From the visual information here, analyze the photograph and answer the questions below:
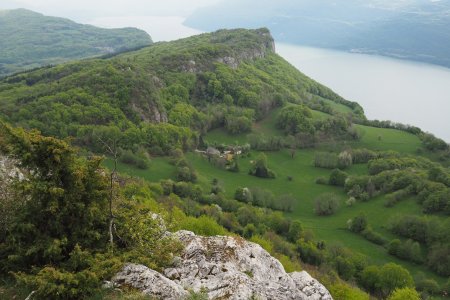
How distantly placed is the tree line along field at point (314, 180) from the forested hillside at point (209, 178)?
1.75ft

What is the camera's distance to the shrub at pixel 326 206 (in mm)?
98062

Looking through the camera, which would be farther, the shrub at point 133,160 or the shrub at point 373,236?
the shrub at point 133,160

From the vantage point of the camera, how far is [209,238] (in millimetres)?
22109

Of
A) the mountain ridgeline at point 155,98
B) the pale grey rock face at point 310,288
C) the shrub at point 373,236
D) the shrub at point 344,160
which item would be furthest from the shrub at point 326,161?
the pale grey rock face at point 310,288

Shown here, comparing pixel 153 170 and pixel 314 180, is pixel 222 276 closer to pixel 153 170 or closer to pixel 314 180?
pixel 153 170

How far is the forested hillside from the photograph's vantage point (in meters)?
19.0

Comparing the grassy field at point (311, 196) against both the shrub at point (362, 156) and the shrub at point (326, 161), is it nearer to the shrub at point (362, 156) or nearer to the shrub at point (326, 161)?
the shrub at point (326, 161)

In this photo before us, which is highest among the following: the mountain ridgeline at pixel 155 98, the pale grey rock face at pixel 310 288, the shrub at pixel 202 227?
the pale grey rock face at pixel 310 288

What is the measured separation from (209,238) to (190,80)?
131779 millimetres

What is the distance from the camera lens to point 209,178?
108 metres

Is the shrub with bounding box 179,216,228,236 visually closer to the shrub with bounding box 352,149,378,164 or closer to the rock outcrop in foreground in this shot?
the rock outcrop in foreground

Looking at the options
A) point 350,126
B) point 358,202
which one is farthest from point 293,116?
point 358,202

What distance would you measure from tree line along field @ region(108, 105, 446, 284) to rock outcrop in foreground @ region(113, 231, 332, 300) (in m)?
61.0

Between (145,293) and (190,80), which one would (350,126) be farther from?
(145,293)
